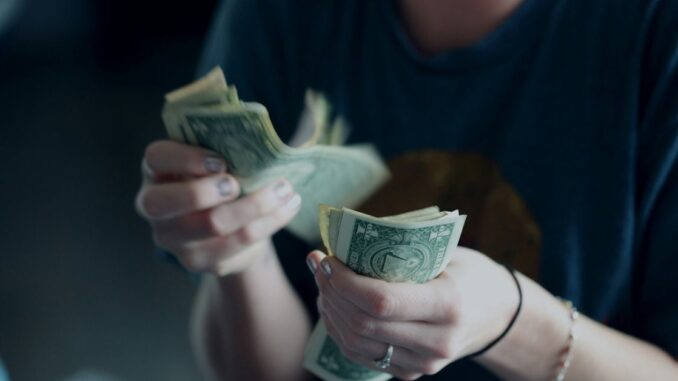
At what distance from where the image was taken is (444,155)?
27.2 inches

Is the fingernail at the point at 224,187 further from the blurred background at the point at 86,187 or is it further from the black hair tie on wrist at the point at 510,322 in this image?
the blurred background at the point at 86,187

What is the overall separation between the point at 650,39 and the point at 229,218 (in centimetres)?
38

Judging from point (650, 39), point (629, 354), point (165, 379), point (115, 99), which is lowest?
point (165, 379)

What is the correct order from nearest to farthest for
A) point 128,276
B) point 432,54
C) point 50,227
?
point 432,54 < point 128,276 < point 50,227

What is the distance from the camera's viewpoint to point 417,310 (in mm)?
465

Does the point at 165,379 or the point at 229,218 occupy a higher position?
the point at 229,218

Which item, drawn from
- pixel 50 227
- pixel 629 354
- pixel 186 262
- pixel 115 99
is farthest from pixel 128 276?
pixel 629 354

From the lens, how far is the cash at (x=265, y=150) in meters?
0.51

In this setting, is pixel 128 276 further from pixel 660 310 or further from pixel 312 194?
pixel 660 310

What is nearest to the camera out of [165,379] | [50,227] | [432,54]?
[432,54]

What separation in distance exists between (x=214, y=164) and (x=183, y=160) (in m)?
0.03

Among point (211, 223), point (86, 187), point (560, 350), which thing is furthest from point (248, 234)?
point (86, 187)

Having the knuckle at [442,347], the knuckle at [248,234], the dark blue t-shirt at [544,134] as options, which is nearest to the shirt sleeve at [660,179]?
the dark blue t-shirt at [544,134]

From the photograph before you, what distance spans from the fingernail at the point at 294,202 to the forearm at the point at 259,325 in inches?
3.8
